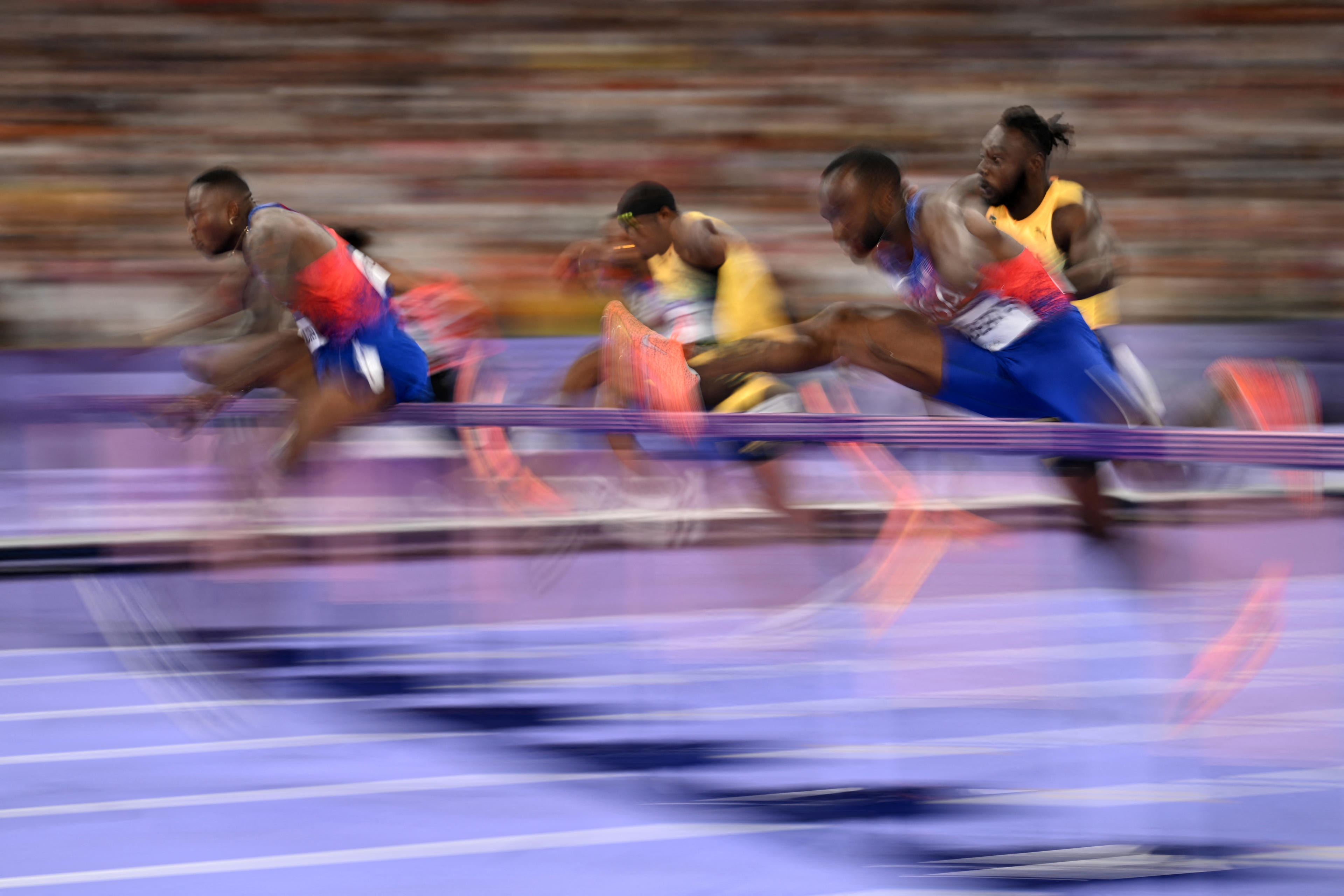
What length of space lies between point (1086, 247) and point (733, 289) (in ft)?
5.04

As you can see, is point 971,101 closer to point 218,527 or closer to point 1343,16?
point 1343,16

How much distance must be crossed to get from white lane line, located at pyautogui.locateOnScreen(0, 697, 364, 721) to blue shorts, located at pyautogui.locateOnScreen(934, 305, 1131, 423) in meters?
2.04

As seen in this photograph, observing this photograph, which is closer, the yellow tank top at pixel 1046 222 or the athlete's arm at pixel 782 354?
the athlete's arm at pixel 782 354

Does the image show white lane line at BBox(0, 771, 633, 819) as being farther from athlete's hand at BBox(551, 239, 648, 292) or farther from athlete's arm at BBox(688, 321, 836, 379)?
athlete's hand at BBox(551, 239, 648, 292)

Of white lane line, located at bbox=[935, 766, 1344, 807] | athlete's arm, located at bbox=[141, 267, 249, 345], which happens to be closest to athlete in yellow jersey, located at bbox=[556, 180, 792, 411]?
athlete's arm, located at bbox=[141, 267, 249, 345]

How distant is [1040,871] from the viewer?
2693mm

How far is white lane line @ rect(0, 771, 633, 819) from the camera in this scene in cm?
312

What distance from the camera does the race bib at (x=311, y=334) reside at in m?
5.29

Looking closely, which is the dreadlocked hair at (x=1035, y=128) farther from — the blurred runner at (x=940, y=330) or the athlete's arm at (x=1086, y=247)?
the blurred runner at (x=940, y=330)

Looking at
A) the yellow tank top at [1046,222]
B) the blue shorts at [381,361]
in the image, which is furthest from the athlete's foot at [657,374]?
the yellow tank top at [1046,222]

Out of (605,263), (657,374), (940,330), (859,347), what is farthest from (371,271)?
(940,330)

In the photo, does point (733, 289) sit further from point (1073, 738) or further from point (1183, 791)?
point (1183, 791)

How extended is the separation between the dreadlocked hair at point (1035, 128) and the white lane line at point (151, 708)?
105 inches

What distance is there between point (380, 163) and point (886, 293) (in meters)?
3.05
